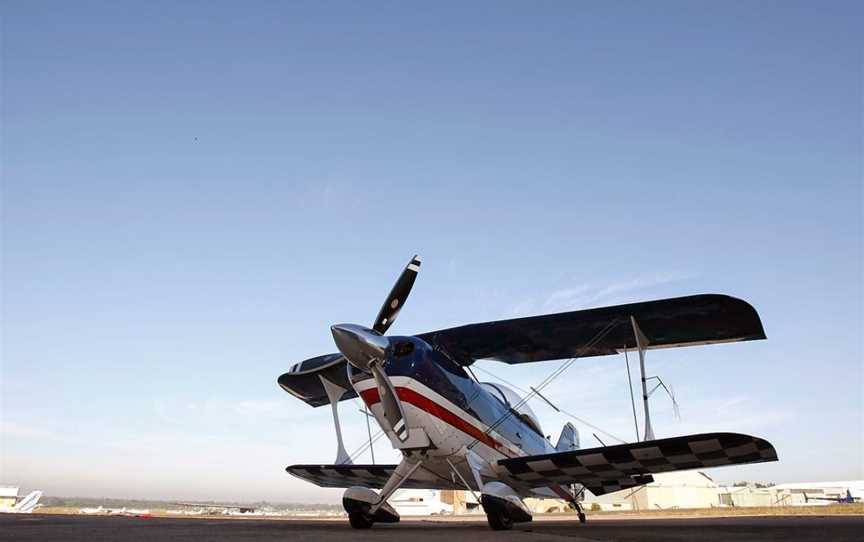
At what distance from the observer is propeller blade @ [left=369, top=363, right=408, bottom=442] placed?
39.1ft

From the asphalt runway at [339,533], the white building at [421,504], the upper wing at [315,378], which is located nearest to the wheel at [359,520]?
the asphalt runway at [339,533]

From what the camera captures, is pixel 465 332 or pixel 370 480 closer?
pixel 465 332

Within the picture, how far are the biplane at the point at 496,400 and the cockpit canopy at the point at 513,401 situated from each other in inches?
2.1

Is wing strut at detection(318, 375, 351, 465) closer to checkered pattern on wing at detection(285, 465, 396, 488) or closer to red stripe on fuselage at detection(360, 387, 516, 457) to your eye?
checkered pattern on wing at detection(285, 465, 396, 488)

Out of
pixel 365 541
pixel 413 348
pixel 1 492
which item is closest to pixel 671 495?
pixel 413 348

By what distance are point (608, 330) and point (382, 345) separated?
552cm

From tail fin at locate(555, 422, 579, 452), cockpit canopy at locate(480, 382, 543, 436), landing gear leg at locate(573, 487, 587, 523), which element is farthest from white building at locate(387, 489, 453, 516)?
cockpit canopy at locate(480, 382, 543, 436)

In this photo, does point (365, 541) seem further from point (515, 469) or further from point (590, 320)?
point (590, 320)

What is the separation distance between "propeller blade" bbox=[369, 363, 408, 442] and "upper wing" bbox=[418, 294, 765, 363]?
1.99 metres

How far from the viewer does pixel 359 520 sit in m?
12.0

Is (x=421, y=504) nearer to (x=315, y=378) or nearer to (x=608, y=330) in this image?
(x=315, y=378)

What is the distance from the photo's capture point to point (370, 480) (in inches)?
655

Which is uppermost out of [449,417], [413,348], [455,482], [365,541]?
[413,348]

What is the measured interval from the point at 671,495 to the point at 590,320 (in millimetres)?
56626
